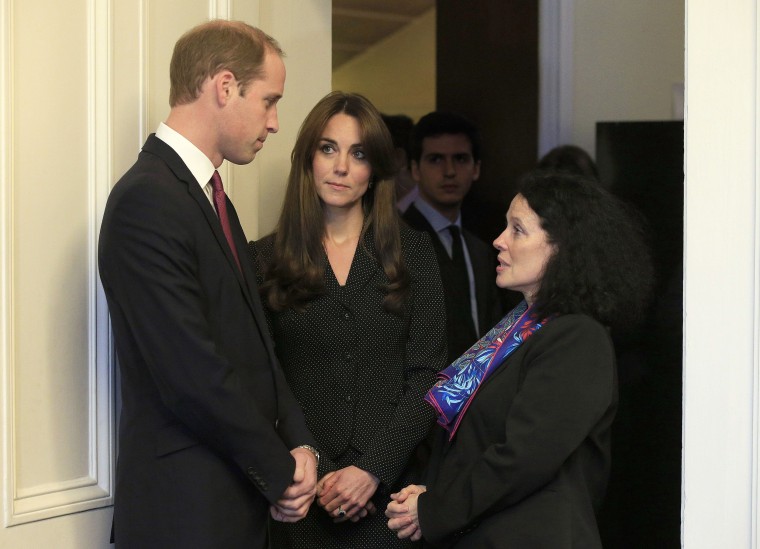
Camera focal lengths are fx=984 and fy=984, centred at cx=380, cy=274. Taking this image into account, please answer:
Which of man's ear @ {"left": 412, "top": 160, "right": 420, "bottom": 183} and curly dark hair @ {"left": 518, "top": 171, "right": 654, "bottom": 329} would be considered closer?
curly dark hair @ {"left": 518, "top": 171, "right": 654, "bottom": 329}

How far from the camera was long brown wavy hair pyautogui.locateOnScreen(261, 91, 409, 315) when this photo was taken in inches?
101

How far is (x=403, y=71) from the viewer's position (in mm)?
9719

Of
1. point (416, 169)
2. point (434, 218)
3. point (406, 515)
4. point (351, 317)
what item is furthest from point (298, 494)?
point (416, 169)

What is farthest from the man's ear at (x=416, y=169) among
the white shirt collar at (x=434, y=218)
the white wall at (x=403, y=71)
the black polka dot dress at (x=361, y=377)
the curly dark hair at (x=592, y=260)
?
the white wall at (x=403, y=71)

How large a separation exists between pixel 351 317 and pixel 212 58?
2.59ft

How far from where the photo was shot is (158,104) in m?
2.43

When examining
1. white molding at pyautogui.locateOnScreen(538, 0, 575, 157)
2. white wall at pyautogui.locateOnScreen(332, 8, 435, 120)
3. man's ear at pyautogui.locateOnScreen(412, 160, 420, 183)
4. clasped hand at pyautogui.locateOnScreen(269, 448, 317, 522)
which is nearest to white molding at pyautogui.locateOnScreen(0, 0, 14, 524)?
clasped hand at pyautogui.locateOnScreen(269, 448, 317, 522)

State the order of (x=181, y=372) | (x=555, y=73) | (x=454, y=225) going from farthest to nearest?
(x=555, y=73) < (x=454, y=225) < (x=181, y=372)

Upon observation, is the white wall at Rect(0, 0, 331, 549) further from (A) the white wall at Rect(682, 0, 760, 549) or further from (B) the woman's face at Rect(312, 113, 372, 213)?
(A) the white wall at Rect(682, 0, 760, 549)

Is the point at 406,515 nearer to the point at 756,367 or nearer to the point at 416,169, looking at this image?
the point at 756,367

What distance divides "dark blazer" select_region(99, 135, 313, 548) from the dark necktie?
1.75 meters

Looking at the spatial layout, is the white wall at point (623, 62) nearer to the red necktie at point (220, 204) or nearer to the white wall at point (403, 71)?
the red necktie at point (220, 204)

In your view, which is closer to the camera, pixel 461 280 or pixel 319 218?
pixel 319 218

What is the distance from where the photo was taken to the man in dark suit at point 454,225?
373 cm
